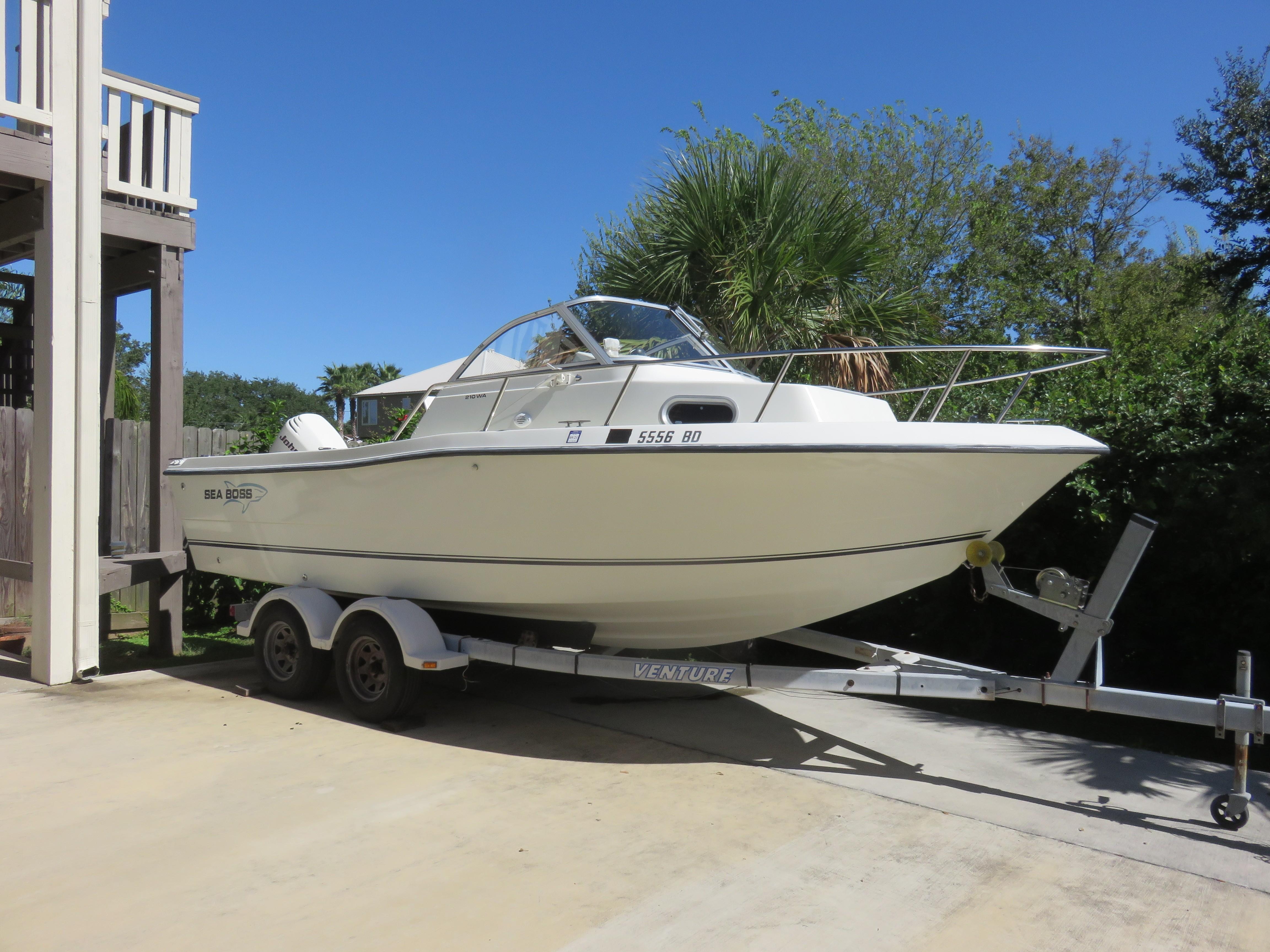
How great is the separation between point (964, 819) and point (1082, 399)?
324 centimetres

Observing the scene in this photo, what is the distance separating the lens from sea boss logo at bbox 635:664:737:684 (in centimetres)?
455

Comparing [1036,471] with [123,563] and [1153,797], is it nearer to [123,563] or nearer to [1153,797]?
[1153,797]

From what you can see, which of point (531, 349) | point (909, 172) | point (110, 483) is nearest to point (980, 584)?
point (531, 349)

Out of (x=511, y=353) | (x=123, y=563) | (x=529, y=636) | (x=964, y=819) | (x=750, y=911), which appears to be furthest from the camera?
(x=123, y=563)

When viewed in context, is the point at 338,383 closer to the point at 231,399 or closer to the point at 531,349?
the point at 231,399

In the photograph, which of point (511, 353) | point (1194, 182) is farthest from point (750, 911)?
point (1194, 182)

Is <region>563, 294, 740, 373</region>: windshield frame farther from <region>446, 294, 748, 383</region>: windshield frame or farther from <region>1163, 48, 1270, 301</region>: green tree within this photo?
<region>1163, 48, 1270, 301</region>: green tree

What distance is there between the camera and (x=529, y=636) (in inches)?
203

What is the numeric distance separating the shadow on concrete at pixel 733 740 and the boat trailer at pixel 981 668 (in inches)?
12.5

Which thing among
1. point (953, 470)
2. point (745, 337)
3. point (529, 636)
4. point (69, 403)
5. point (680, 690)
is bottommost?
point (680, 690)

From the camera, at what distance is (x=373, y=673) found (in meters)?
5.24

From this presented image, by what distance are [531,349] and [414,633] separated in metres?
1.85

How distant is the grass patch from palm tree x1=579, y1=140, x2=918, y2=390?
4672mm

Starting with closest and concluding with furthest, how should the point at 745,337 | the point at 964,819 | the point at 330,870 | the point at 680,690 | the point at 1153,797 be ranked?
the point at 330,870 < the point at 964,819 < the point at 1153,797 < the point at 680,690 < the point at 745,337
